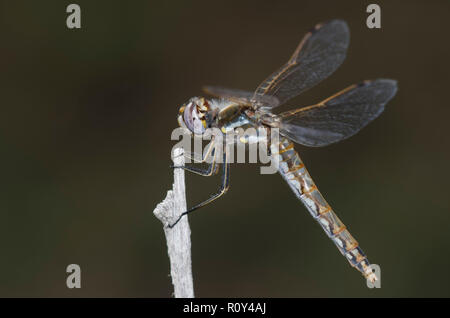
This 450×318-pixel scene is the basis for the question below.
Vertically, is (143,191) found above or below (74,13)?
below

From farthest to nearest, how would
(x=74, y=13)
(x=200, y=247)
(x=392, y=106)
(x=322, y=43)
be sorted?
(x=392, y=106) → (x=200, y=247) → (x=74, y=13) → (x=322, y=43)

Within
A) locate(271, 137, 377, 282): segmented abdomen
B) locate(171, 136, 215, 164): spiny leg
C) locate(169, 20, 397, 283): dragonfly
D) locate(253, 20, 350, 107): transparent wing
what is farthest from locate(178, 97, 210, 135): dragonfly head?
locate(271, 137, 377, 282): segmented abdomen

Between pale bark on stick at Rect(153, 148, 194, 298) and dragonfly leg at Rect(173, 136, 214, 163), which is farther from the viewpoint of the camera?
dragonfly leg at Rect(173, 136, 214, 163)

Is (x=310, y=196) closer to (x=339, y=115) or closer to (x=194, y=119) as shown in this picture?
(x=339, y=115)

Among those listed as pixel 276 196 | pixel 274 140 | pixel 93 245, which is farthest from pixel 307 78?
pixel 93 245

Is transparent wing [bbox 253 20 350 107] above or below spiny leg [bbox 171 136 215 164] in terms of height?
above

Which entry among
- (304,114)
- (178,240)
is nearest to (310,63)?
(304,114)

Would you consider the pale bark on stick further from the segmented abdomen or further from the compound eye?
the segmented abdomen

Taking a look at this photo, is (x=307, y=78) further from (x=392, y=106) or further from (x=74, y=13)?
(x=74, y=13)
